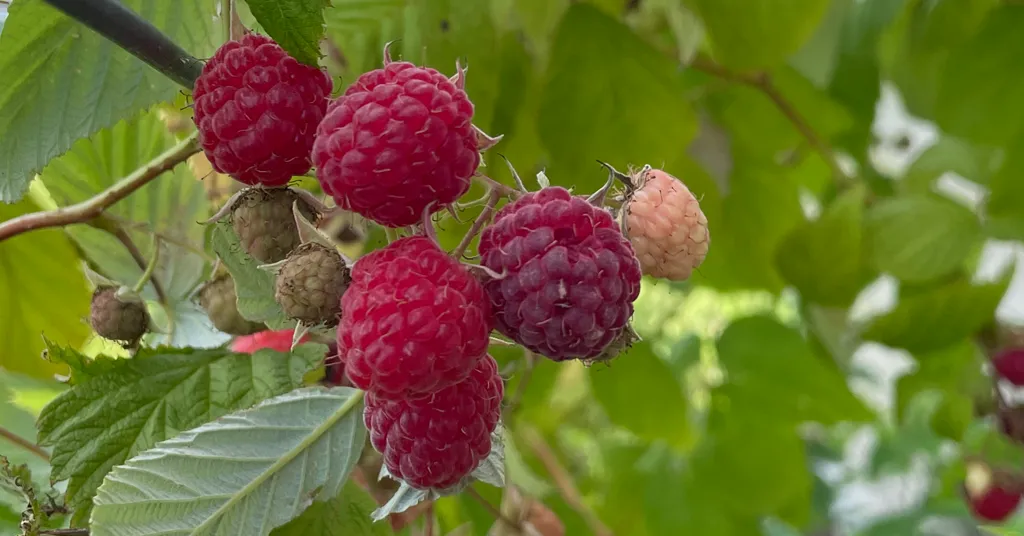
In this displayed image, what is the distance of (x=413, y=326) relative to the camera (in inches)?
13.8

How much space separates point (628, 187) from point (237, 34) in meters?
0.23

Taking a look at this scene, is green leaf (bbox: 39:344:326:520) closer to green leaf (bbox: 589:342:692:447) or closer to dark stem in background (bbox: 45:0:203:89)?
dark stem in background (bbox: 45:0:203:89)

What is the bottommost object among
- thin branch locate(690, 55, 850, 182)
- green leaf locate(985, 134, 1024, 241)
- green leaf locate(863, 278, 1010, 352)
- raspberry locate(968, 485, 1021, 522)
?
raspberry locate(968, 485, 1021, 522)

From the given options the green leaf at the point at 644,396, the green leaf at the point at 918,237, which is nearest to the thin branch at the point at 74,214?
the green leaf at the point at 644,396

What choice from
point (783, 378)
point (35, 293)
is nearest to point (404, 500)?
point (35, 293)

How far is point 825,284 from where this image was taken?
3.26ft

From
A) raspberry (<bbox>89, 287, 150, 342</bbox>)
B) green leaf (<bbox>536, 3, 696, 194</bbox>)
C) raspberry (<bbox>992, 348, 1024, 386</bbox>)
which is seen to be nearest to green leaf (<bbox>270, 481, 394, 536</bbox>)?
raspberry (<bbox>89, 287, 150, 342</bbox>)

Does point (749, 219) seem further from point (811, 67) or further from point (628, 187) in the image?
point (628, 187)

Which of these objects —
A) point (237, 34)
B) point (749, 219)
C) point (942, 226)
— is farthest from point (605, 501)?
point (237, 34)

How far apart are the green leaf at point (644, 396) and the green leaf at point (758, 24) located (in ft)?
1.43

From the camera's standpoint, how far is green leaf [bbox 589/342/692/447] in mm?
1133

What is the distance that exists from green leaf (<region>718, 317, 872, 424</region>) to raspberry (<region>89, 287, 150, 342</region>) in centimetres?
105

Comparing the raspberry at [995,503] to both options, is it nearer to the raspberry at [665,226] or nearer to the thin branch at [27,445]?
the raspberry at [665,226]

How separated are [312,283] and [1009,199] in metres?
0.94
